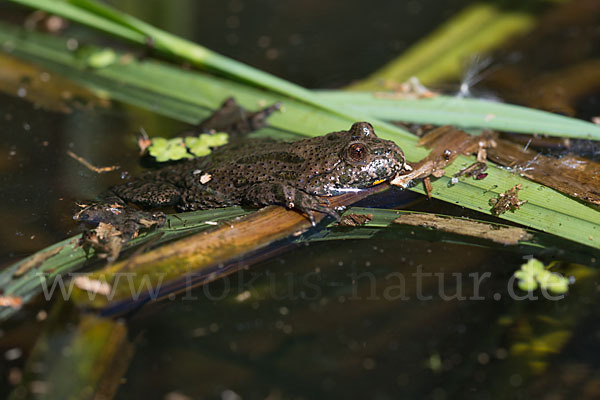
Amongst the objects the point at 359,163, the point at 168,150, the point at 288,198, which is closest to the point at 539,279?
the point at 359,163

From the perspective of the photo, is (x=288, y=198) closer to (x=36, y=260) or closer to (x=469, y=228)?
(x=469, y=228)

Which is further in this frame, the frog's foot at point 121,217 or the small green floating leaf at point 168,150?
the small green floating leaf at point 168,150

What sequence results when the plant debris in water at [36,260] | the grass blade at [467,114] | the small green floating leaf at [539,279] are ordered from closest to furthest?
1. the small green floating leaf at [539,279]
2. the plant debris in water at [36,260]
3. the grass blade at [467,114]

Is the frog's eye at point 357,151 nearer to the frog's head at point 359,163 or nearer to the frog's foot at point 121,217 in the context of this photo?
the frog's head at point 359,163

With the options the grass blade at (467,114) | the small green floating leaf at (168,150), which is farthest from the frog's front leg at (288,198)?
the grass blade at (467,114)

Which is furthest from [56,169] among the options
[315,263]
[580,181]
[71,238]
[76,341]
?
[580,181]

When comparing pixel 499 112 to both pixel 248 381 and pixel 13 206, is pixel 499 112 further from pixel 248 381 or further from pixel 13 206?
pixel 13 206
